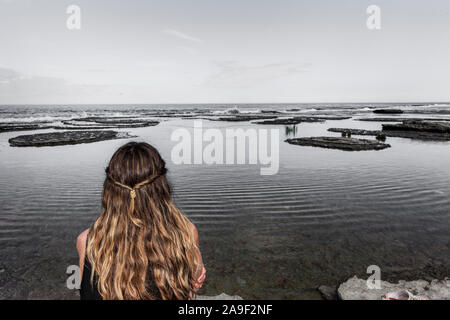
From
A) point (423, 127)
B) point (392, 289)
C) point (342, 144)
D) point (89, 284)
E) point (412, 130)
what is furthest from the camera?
point (412, 130)

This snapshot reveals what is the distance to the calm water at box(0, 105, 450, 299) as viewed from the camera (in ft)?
18.8

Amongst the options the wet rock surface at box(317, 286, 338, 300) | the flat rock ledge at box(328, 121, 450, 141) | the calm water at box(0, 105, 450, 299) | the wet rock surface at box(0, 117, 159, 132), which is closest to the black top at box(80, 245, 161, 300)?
the calm water at box(0, 105, 450, 299)

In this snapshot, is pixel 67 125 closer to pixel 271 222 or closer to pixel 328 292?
pixel 271 222

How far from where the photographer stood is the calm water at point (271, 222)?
573 centimetres

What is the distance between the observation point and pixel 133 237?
2.35 metres

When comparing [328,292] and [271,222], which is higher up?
[271,222]

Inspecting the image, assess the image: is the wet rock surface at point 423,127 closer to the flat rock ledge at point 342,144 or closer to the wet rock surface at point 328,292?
the flat rock ledge at point 342,144

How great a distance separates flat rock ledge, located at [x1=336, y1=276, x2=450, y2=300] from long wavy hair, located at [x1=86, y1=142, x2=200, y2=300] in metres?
3.95

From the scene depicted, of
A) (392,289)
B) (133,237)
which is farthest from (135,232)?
(392,289)

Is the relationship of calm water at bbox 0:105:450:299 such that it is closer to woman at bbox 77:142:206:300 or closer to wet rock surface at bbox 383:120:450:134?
woman at bbox 77:142:206:300

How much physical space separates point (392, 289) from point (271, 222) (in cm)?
366

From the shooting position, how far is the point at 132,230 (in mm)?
2338

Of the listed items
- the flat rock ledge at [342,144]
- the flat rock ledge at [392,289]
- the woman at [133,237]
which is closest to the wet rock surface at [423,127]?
the flat rock ledge at [342,144]
